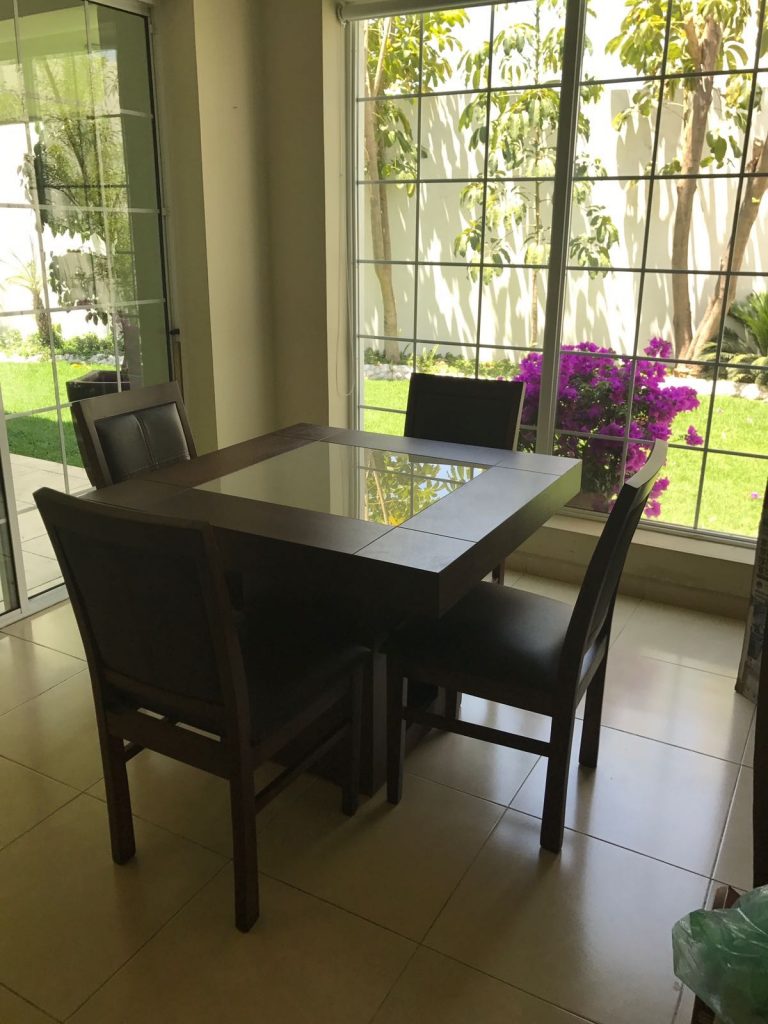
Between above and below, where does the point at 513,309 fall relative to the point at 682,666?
above

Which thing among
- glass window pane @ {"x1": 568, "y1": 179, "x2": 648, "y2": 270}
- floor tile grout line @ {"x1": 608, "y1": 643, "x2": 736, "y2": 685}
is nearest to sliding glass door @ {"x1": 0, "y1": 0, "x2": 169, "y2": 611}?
glass window pane @ {"x1": 568, "y1": 179, "x2": 648, "y2": 270}

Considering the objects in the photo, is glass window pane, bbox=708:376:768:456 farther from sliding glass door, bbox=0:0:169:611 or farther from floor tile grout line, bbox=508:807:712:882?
sliding glass door, bbox=0:0:169:611

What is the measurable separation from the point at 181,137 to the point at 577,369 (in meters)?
1.94

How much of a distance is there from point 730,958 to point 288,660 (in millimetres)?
1057

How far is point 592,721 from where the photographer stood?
2.20m

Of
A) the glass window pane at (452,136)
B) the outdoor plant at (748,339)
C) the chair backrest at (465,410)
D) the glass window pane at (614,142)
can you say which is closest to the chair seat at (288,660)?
the chair backrest at (465,410)

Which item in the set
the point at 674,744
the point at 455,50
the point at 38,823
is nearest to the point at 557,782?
the point at 674,744

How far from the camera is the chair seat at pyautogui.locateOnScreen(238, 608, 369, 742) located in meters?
1.67

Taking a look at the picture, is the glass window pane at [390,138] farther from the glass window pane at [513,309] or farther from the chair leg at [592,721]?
the chair leg at [592,721]

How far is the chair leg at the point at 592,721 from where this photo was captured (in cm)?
217

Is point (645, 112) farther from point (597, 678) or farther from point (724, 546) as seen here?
point (597, 678)

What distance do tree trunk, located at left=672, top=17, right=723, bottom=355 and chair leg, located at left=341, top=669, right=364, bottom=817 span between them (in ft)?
7.36

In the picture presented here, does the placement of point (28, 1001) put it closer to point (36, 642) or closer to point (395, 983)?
point (395, 983)

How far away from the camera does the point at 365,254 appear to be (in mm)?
3945
